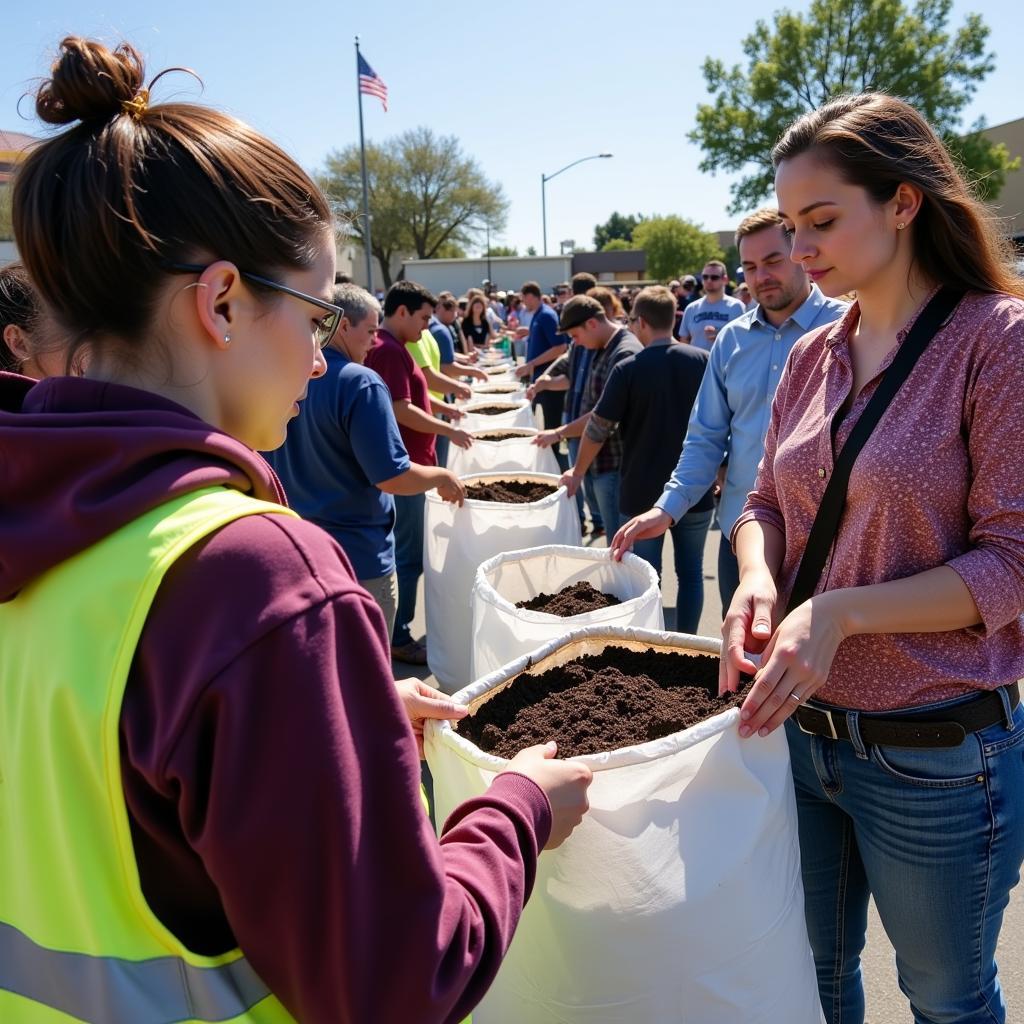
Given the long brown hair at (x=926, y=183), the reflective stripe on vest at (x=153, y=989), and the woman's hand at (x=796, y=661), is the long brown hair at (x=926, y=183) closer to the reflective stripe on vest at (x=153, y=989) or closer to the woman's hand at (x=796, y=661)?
the woman's hand at (x=796, y=661)

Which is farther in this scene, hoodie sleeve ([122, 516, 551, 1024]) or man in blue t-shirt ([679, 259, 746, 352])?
man in blue t-shirt ([679, 259, 746, 352])

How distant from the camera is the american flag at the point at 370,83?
682 inches

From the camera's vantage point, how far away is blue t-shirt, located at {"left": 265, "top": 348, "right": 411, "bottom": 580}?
3.21 m

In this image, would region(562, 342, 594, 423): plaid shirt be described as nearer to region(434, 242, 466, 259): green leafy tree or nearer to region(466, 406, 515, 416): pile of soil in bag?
region(466, 406, 515, 416): pile of soil in bag

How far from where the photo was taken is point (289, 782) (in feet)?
2.20

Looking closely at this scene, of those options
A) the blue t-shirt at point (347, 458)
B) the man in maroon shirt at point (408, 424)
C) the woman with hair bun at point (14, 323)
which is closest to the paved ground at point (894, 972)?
the blue t-shirt at point (347, 458)

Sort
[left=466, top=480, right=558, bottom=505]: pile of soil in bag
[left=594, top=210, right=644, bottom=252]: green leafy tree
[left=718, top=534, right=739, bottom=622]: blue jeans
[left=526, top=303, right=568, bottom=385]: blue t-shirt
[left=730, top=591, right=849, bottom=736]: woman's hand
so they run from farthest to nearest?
[left=594, top=210, right=644, bottom=252]: green leafy tree < [left=526, top=303, right=568, bottom=385]: blue t-shirt < [left=466, top=480, right=558, bottom=505]: pile of soil in bag < [left=718, top=534, right=739, bottom=622]: blue jeans < [left=730, top=591, right=849, bottom=736]: woman's hand

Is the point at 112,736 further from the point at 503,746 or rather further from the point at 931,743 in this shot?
the point at 931,743

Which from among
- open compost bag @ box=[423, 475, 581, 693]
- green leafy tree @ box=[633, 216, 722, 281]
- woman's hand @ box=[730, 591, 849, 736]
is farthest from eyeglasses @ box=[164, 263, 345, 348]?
green leafy tree @ box=[633, 216, 722, 281]

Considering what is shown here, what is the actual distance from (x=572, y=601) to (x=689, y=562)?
1.58m

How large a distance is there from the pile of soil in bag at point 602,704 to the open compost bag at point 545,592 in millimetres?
266

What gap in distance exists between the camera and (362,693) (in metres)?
0.72

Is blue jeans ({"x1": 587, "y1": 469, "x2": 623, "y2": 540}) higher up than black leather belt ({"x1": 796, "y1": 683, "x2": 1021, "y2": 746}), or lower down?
lower down

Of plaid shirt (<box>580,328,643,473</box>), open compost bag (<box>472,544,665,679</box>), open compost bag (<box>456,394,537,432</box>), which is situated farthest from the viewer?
open compost bag (<box>456,394,537,432</box>)
